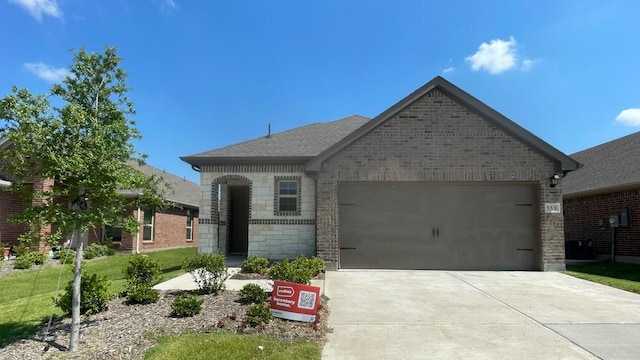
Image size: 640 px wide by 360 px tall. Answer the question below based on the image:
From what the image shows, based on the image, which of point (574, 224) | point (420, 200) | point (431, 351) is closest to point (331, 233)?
point (420, 200)

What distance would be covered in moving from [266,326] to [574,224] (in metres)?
17.4

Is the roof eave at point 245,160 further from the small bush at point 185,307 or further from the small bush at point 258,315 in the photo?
the small bush at point 258,315

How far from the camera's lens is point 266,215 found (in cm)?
1415

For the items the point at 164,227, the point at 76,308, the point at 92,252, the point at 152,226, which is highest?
the point at 152,226

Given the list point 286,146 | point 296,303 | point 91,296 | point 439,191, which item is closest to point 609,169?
point 439,191

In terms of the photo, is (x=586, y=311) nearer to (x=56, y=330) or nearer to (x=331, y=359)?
(x=331, y=359)

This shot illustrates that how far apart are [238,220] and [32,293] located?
8981mm

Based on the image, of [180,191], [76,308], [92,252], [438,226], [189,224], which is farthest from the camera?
[189,224]

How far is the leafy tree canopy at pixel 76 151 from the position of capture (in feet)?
17.3

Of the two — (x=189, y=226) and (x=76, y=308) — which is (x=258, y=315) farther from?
(x=189, y=226)

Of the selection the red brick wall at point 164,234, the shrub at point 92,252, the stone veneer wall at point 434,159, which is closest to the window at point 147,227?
the red brick wall at point 164,234

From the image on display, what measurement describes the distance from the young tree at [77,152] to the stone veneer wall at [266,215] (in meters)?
8.08

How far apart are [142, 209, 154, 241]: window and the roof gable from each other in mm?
11472

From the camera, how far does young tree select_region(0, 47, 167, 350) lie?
5.28m
